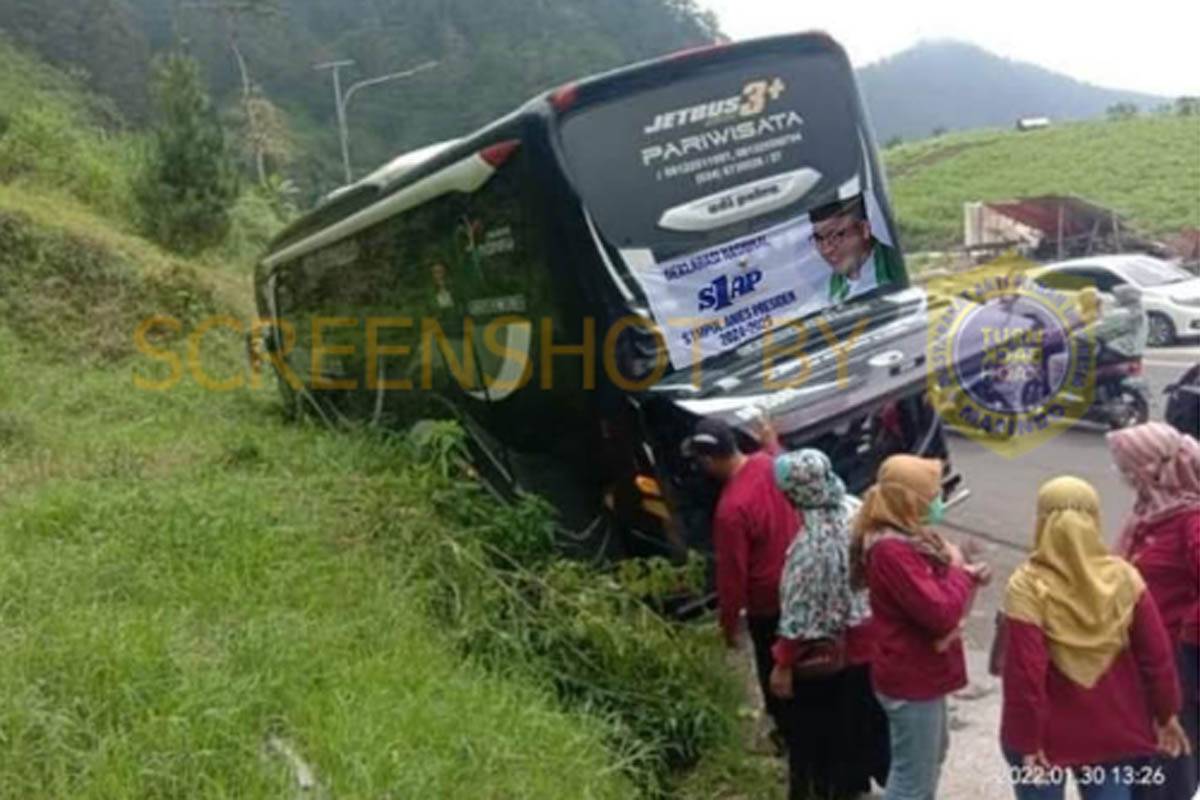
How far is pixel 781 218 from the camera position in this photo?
5.69m

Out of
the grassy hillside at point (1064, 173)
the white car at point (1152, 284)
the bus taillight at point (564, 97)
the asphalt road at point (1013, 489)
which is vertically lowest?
the grassy hillside at point (1064, 173)

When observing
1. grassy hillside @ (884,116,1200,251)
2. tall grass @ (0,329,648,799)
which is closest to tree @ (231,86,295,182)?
grassy hillside @ (884,116,1200,251)

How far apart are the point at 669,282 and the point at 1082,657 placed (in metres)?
2.90

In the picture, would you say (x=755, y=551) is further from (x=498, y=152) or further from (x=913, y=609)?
(x=498, y=152)

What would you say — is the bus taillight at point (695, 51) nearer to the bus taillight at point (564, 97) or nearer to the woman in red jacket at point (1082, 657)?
the bus taillight at point (564, 97)

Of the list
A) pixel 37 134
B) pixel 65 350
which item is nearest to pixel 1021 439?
pixel 65 350

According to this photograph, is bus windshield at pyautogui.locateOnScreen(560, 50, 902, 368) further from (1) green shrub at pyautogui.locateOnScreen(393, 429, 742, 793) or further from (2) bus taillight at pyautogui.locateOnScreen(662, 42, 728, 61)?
(1) green shrub at pyautogui.locateOnScreen(393, 429, 742, 793)

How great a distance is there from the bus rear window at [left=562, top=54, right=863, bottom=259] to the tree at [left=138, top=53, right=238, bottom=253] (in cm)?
1531

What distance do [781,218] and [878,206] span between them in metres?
→ 0.68

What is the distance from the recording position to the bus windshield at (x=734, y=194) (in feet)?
17.0

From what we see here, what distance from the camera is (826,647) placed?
365 centimetres

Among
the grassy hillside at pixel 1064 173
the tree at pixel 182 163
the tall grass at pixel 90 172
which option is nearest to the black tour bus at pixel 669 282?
the tall grass at pixel 90 172

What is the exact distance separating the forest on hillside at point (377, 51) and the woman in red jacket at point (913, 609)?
41432 millimetres

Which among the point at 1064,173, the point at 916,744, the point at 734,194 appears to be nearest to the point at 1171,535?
the point at 916,744
